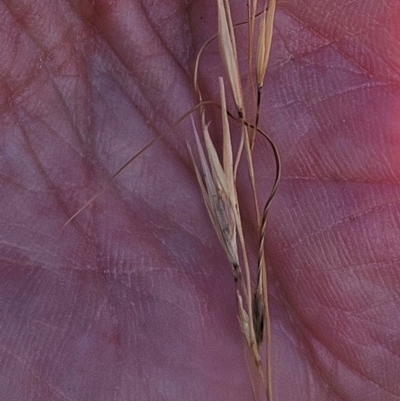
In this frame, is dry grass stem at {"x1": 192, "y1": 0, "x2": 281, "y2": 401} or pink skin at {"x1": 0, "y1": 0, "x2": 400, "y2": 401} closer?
dry grass stem at {"x1": 192, "y1": 0, "x2": 281, "y2": 401}

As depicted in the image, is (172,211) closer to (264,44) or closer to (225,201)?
(225,201)

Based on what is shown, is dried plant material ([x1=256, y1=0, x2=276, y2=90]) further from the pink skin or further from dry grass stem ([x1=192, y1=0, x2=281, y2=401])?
the pink skin

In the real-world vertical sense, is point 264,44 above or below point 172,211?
above

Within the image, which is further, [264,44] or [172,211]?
[172,211]

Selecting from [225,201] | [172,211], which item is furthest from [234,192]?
[172,211]

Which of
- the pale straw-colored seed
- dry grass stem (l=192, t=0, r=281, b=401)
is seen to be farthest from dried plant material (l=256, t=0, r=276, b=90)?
the pale straw-colored seed

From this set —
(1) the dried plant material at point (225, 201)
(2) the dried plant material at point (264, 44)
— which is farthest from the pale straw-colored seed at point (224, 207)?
(2) the dried plant material at point (264, 44)

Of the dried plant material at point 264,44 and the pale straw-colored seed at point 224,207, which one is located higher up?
the dried plant material at point 264,44

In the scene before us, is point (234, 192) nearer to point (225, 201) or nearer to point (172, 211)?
point (225, 201)

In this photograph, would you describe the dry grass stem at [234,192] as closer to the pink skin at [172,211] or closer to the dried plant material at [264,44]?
the dried plant material at [264,44]
